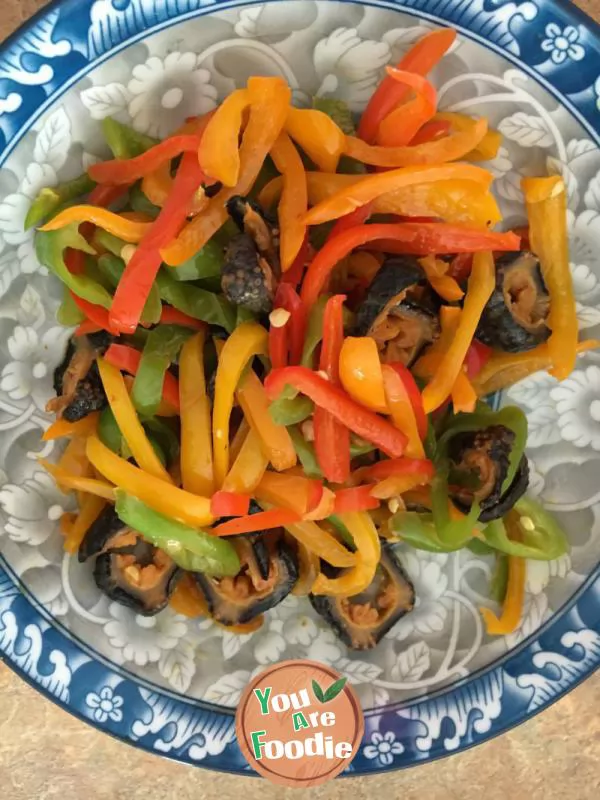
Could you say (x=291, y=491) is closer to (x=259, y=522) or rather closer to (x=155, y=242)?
(x=259, y=522)

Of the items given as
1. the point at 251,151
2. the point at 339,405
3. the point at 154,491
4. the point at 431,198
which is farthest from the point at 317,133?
the point at 154,491

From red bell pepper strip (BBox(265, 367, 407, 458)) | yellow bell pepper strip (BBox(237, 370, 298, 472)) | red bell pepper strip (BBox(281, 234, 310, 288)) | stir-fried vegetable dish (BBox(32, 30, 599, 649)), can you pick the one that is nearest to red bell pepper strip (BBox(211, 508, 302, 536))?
stir-fried vegetable dish (BBox(32, 30, 599, 649))

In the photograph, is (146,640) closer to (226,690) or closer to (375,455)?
(226,690)

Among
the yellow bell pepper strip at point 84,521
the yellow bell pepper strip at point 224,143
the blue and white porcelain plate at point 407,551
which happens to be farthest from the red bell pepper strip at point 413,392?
the yellow bell pepper strip at point 84,521

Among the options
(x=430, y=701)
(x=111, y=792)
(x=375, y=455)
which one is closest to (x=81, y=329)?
(x=375, y=455)

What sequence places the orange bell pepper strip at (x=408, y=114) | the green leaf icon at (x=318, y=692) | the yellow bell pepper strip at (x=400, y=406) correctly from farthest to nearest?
the green leaf icon at (x=318, y=692), the yellow bell pepper strip at (x=400, y=406), the orange bell pepper strip at (x=408, y=114)

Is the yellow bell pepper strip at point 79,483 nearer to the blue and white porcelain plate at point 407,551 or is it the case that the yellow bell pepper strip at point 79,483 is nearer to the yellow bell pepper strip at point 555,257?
the blue and white porcelain plate at point 407,551
